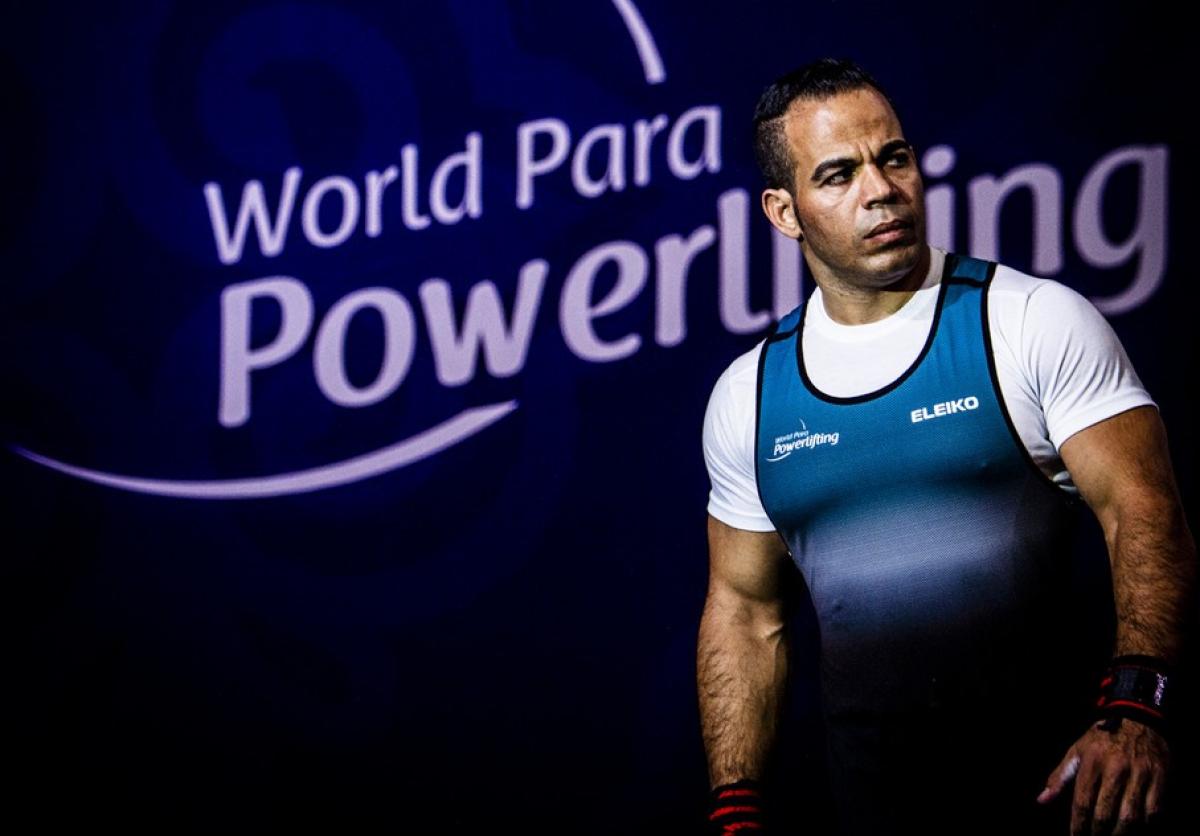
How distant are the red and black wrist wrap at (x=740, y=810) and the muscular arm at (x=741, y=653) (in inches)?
0.9

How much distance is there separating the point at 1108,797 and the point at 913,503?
60cm

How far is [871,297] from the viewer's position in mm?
2350

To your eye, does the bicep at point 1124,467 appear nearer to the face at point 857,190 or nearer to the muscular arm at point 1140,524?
the muscular arm at point 1140,524

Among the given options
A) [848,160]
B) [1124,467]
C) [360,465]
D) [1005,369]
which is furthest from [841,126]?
[360,465]

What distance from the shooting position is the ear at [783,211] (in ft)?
8.20

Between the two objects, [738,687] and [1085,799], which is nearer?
[1085,799]

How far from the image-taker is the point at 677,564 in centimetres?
339

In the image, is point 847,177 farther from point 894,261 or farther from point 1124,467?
point 1124,467

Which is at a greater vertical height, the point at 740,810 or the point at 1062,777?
the point at 1062,777

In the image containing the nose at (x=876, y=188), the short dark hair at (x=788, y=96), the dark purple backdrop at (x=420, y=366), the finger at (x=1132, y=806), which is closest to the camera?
the finger at (x=1132, y=806)

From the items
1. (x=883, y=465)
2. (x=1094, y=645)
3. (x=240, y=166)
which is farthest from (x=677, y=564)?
(x=240, y=166)

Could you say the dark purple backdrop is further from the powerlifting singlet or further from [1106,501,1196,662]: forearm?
[1106,501,1196,662]: forearm

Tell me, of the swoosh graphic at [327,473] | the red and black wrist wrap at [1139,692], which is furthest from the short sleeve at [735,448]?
the swoosh graphic at [327,473]

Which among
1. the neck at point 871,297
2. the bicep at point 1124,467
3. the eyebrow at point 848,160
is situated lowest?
the bicep at point 1124,467
